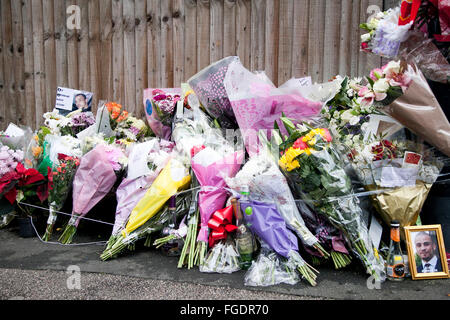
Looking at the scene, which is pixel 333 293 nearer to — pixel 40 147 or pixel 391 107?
pixel 391 107

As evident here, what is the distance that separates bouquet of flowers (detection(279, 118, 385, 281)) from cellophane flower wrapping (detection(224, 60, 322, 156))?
0.47 metres

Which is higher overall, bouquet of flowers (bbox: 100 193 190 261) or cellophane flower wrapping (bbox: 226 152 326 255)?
cellophane flower wrapping (bbox: 226 152 326 255)

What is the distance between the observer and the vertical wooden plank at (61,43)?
472cm

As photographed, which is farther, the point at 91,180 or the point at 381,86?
the point at 91,180

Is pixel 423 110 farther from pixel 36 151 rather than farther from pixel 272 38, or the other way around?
pixel 36 151

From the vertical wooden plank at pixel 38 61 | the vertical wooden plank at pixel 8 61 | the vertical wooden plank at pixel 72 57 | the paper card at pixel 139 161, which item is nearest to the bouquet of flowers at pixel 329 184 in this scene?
the paper card at pixel 139 161

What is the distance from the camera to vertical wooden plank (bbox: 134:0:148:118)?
4.48 meters

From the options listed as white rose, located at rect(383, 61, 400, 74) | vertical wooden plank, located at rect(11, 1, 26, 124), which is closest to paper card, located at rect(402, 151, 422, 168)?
white rose, located at rect(383, 61, 400, 74)

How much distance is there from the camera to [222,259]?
2.78m

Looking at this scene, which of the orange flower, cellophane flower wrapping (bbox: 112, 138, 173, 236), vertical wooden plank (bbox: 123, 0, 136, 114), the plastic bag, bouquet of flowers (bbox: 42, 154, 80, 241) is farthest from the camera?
vertical wooden plank (bbox: 123, 0, 136, 114)

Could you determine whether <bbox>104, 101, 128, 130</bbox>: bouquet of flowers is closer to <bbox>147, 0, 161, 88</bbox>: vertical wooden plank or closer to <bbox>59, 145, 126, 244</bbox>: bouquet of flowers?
<bbox>147, 0, 161, 88</bbox>: vertical wooden plank

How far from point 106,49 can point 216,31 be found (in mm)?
1329

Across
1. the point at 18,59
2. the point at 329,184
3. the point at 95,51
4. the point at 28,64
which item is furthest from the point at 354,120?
the point at 18,59

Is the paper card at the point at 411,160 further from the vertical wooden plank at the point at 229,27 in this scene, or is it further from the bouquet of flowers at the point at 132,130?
the bouquet of flowers at the point at 132,130
